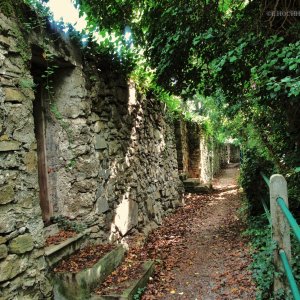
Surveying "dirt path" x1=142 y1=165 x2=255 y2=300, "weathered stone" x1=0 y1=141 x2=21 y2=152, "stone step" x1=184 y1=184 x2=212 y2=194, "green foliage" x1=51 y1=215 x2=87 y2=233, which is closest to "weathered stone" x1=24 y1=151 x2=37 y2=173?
"weathered stone" x1=0 y1=141 x2=21 y2=152

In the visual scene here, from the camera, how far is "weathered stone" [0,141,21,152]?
8.01ft

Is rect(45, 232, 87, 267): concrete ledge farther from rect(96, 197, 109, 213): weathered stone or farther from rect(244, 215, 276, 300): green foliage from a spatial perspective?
rect(244, 215, 276, 300): green foliage

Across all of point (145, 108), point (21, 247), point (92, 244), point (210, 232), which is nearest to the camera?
point (21, 247)

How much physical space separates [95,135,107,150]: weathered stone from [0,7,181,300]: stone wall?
0.01 m

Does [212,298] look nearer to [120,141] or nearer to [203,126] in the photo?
[120,141]

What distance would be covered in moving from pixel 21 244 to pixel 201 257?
2.72m

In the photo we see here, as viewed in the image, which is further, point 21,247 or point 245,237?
point 245,237

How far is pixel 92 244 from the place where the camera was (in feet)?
12.7

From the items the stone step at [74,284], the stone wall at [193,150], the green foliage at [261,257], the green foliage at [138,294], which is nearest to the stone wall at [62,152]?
the stone step at [74,284]

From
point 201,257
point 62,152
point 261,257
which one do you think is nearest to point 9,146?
point 62,152

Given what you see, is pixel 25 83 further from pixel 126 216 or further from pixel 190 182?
pixel 190 182

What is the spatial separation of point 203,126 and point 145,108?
21.2 feet

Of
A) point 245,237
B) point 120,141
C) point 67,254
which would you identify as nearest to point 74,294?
point 67,254

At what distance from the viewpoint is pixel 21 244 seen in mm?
2533
